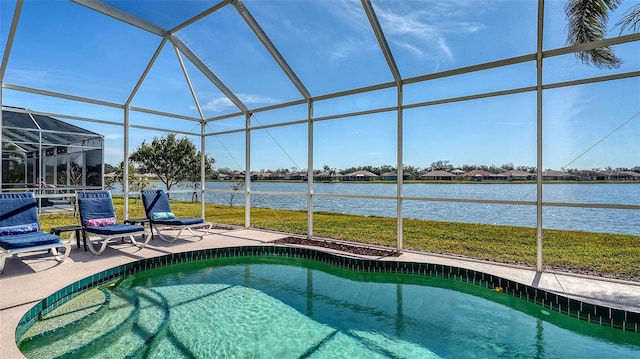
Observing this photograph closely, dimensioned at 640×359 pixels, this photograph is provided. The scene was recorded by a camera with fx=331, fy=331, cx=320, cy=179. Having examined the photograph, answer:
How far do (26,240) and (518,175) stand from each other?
8108 millimetres

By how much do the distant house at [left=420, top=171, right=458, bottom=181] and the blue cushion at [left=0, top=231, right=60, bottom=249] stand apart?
677cm

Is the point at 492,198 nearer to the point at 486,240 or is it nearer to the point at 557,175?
the point at 557,175

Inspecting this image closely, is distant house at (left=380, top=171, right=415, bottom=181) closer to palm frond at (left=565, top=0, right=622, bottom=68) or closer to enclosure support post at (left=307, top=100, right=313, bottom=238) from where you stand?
enclosure support post at (left=307, top=100, right=313, bottom=238)

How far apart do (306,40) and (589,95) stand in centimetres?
492

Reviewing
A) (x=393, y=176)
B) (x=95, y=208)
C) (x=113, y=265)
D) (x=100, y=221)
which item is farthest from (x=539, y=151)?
(x=95, y=208)

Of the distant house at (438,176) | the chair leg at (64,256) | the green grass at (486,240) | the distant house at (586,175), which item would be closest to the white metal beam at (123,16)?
the chair leg at (64,256)

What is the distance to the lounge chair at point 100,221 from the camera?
6.27m

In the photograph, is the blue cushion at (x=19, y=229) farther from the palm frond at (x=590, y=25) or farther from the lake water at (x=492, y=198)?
the palm frond at (x=590, y=25)

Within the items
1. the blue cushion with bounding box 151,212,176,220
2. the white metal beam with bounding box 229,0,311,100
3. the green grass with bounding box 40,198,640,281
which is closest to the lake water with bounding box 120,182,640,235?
the green grass with bounding box 40,198,640,281

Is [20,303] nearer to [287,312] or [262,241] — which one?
[287,312]

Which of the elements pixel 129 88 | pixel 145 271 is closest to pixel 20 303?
pixel 145 271

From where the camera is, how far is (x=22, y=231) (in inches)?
226

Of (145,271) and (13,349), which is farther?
(145,271)

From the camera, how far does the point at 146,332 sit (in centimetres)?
372
